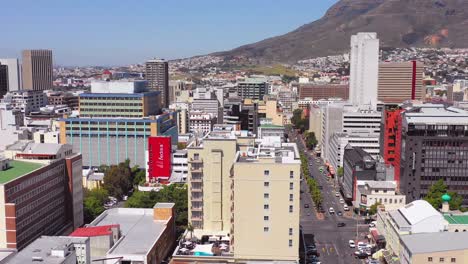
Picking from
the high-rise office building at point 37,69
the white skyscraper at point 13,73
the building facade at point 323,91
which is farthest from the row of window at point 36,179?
the high-rise office building at point 37,69

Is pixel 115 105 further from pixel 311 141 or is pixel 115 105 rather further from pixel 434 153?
pixel 434 153

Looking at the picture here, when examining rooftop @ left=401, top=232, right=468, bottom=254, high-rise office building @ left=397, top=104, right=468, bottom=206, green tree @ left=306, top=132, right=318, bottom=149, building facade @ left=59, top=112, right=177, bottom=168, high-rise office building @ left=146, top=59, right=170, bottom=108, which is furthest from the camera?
high-rise office building @ left=146, top=59, right=170, bottom=108

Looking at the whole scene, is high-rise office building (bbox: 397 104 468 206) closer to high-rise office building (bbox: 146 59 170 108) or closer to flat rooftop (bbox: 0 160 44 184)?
flat rooftop (bbox: 0 160 44 184)

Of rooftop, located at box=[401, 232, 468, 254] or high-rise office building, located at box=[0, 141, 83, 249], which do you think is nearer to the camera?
rooftop, located at box=[401, 232, 468, 254]

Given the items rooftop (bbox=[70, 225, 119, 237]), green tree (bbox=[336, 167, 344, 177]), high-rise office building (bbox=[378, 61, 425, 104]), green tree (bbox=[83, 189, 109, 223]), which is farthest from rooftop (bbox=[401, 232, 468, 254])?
high-rise office building (bbox=[378, 61, 425, 104])

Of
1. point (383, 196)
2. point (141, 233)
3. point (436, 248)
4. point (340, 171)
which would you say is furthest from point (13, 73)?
point (436, 248)

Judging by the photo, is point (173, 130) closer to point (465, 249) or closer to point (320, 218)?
point (320, 218)
